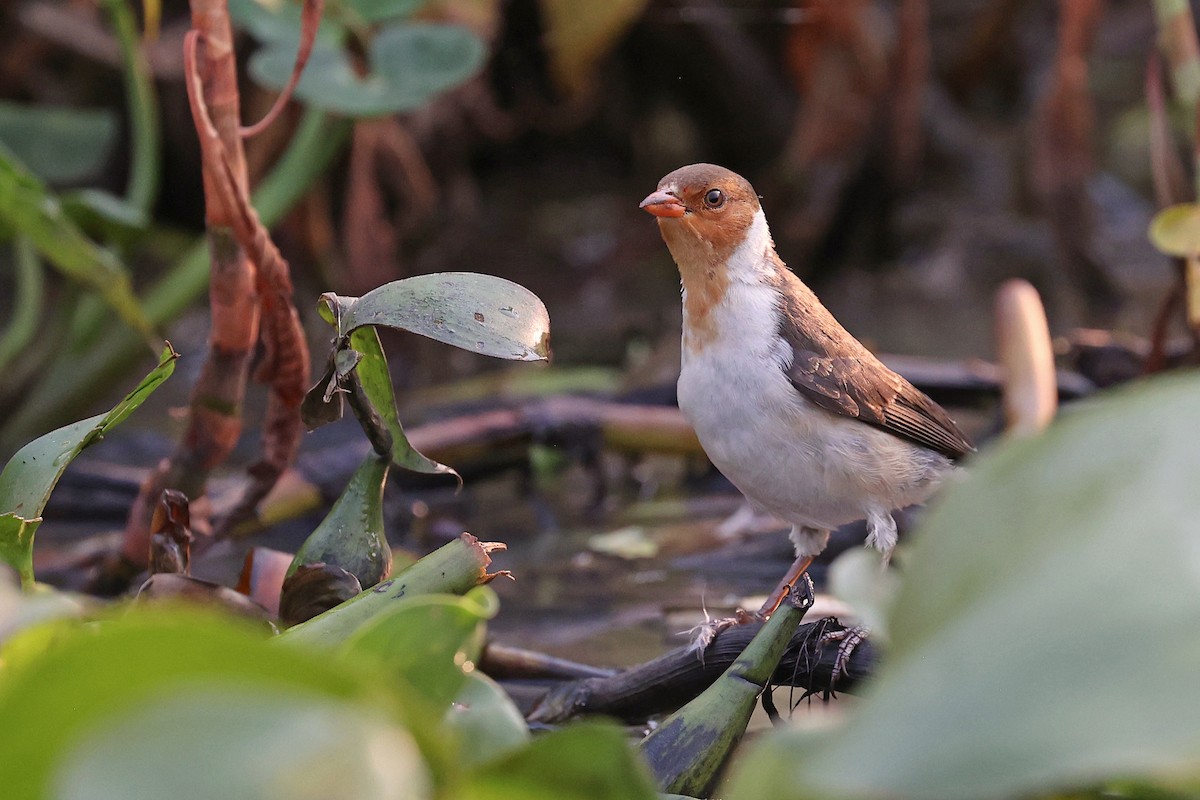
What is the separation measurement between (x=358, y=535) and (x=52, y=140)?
3.14 metres

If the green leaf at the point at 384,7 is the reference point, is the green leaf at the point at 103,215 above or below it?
below

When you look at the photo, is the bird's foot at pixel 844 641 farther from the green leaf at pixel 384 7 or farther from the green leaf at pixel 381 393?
the green leaf at pixel 384 7

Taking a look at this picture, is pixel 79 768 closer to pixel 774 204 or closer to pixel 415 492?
pixel 415 492

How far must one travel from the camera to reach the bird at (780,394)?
8.09 ft

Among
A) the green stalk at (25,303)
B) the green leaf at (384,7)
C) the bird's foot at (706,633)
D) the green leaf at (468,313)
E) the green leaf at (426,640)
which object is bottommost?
the green stalk at (25,303)

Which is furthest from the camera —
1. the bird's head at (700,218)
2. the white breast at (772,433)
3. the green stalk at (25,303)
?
the green stalk at (25,303)

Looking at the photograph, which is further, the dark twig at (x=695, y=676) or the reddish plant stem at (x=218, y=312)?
the reddish plant stem at (x=218, y=312)

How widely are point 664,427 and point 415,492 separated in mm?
752

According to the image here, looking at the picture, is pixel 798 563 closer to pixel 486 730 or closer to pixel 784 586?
pixel 784 586

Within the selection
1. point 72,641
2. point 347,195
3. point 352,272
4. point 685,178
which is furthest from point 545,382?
point 72,641

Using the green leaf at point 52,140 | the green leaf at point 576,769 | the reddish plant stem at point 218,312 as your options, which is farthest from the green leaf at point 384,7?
the green leaf at point 576,769

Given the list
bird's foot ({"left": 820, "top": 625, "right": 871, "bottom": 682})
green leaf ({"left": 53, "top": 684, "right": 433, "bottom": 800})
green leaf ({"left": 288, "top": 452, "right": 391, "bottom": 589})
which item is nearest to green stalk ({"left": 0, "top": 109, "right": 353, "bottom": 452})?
green leaf ({"left": 288, "top": 452, "right": 391, "bottom": 589})

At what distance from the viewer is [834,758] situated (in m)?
0.69

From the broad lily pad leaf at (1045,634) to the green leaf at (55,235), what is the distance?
2.53 meters
